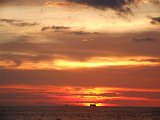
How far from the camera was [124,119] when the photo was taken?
598 feet

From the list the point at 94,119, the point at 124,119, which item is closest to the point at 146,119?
the point at 124,119

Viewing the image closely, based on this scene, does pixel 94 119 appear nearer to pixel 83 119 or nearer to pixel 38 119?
pixel 83 119

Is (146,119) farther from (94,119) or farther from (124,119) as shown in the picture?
(94,119)

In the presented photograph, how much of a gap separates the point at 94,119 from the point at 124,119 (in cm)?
1278

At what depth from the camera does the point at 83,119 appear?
186500 mm

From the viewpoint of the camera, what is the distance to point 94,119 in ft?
611

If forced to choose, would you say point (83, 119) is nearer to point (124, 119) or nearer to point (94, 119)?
point (94, 119)

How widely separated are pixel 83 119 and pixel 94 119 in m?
4.57

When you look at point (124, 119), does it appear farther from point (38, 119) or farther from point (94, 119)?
point (38, 119)

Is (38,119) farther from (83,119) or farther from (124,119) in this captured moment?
(124,119)

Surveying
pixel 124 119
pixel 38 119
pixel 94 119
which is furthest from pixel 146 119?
pixel 38 119

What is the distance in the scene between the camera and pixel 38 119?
178250 millimetres

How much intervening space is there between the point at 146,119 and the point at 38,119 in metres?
43.2

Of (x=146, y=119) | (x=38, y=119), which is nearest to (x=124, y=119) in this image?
(x=146, y=119)
